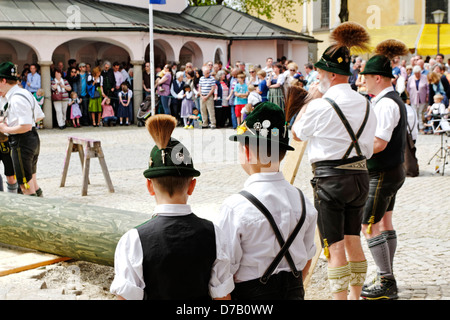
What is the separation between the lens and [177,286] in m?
3.04

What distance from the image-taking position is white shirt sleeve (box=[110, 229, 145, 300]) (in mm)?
2949

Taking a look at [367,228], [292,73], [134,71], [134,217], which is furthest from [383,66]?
[134,71]

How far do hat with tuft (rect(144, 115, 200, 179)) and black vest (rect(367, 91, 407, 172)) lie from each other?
252 cm

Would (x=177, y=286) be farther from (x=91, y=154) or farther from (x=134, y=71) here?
(x=134, y=71)

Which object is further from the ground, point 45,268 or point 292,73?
point 292,73

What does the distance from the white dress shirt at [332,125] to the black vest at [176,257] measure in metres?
1.72

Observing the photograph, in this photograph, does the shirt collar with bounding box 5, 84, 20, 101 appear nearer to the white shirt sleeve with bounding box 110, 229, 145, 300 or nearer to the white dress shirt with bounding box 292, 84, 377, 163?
the white dress shirt with bounding box 292, 84, 377, 163

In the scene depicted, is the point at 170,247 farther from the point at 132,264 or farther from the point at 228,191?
the point at 228,191

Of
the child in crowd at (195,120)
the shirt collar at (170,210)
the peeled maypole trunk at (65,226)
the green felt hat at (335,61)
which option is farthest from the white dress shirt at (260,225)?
the child in crowd at (195,120)

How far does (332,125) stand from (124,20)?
19.7m

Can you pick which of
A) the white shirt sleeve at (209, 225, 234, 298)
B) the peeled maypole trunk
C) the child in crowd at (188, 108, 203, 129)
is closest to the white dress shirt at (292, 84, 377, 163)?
the peeled maypole trunk

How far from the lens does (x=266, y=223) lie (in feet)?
10.7

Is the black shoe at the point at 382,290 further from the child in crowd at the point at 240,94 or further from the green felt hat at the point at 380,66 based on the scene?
the child in crowd at the point at 240,94

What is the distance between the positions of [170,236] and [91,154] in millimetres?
7677
